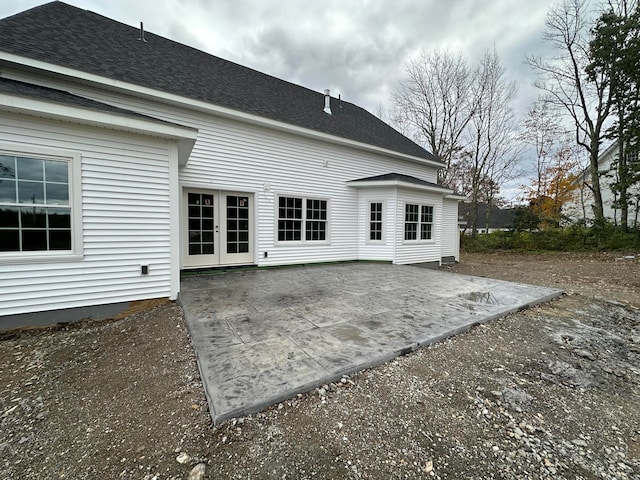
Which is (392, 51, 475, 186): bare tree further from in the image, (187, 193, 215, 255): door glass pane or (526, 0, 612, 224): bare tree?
(187, 193, 215, 255): door glass pane

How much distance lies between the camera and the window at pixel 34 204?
11.0 ft

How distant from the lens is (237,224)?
704 centimetres

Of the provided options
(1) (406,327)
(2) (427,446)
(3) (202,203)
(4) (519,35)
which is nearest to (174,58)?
(3) (202,203)

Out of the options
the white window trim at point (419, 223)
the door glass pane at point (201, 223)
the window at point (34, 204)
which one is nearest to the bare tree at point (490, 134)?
the white window trim at point (419, 223)

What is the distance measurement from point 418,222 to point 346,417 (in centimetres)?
821

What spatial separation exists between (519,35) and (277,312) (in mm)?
14361

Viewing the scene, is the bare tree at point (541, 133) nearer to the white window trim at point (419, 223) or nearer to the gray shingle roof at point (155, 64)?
the white window trim at point (419, 223)

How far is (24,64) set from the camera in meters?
4.54

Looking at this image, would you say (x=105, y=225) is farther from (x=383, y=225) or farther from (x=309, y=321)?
(x=383, y=225)

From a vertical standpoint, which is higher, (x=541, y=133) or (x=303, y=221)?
(x=541, y=133)

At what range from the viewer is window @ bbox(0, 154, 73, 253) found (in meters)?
3.37

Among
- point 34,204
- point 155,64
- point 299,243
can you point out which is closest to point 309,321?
point 34,204

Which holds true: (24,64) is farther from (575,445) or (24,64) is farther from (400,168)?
(400,168)

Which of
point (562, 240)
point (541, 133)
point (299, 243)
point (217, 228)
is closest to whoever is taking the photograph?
point (217, 228)
